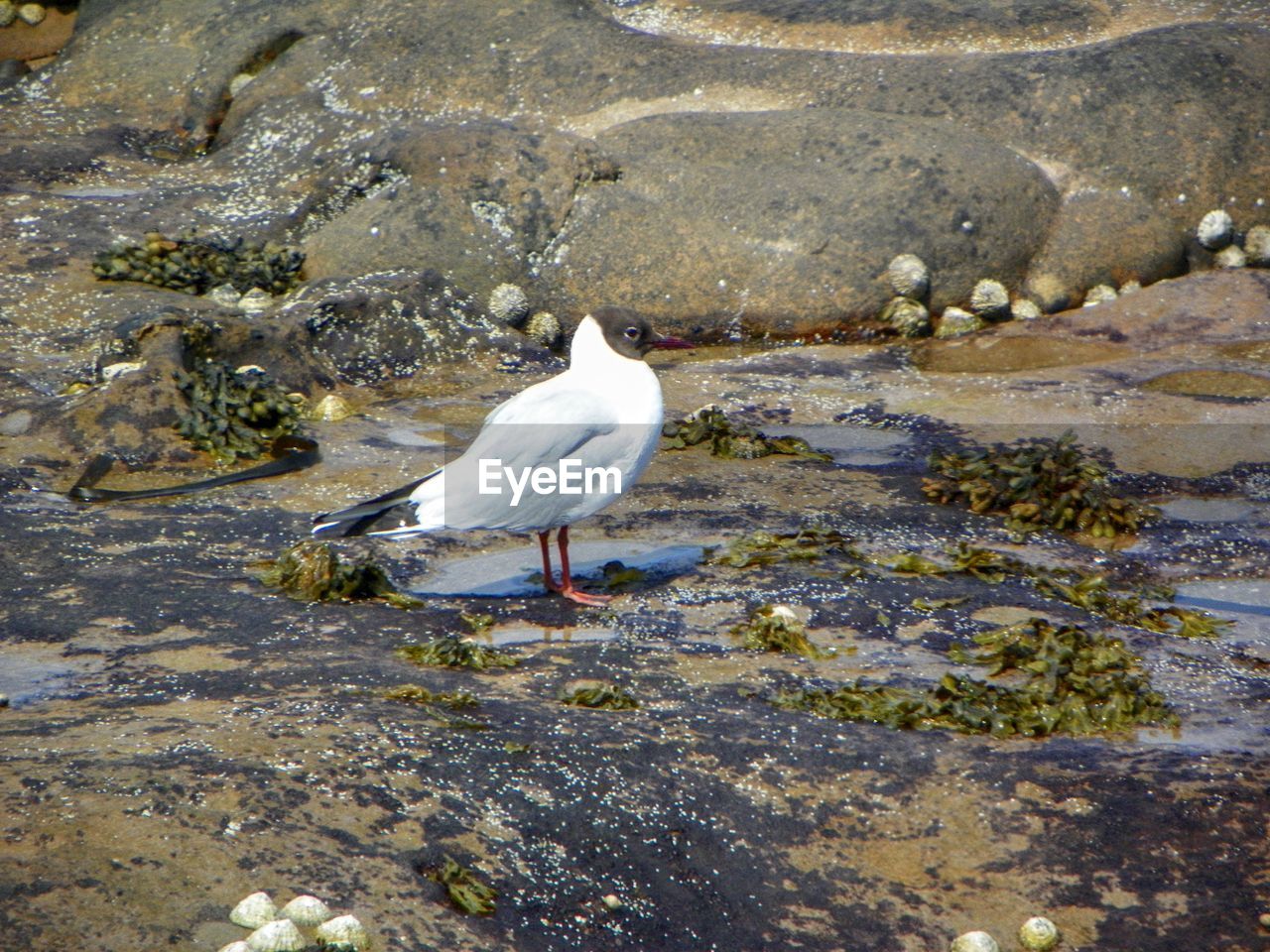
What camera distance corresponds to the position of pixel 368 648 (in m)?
4.61

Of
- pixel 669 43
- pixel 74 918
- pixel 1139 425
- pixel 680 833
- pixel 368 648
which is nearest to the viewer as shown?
pixel 74 918

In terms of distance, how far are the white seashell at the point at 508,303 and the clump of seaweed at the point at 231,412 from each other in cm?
227

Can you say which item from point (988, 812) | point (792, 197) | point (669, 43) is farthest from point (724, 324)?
point (988, 812)

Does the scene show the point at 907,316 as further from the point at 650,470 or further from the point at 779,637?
the point at 779,637

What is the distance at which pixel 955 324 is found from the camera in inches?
382

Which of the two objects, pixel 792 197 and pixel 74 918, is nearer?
pixel 74 918

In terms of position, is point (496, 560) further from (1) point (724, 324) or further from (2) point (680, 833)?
(1) point (724, 324)

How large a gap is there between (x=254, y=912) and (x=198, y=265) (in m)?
7.45

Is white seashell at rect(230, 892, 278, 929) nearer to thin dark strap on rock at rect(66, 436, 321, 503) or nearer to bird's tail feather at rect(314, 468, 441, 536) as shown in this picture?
bird's tail feather at rect(314, 468, 441, 536)

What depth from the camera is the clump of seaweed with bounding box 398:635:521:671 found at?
4.46 m

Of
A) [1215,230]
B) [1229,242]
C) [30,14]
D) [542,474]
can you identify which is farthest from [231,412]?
[30,14]

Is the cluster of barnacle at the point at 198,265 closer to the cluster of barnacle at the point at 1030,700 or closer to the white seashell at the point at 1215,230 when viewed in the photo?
the cluster of barnacle at the point at 1030,700

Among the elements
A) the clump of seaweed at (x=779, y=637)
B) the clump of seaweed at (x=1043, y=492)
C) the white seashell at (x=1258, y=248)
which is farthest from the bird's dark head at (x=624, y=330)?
the white seashell at (x=1258, y=248)

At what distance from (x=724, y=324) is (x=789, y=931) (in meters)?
6.84
